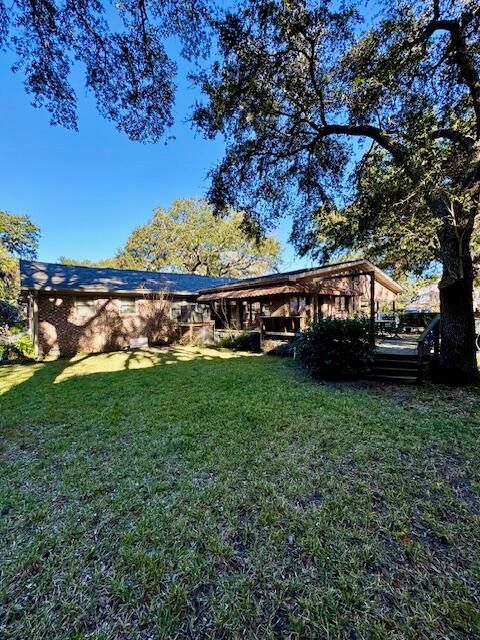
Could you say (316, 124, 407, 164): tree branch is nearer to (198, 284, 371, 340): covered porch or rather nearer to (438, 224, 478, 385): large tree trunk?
(438, 224, 478, 385): large tree trunk

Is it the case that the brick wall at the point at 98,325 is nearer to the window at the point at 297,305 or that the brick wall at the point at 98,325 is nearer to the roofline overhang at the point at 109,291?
the roofline overhang at the point at 109,291

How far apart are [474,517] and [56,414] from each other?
5.95 m

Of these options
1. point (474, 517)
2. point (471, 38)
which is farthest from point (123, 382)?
point (471, 38)

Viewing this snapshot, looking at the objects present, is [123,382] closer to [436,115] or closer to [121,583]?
[121,583]

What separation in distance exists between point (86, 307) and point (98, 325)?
93cm

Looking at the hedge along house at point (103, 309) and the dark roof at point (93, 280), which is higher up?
the dark roof at point (93, 280)

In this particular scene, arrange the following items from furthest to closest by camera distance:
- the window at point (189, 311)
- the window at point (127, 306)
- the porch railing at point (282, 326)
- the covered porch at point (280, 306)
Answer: the window at point (189, 311) < the window at point (127, 306) < the covered porch at point (280, 306) < the porch railing at point (282, 326)

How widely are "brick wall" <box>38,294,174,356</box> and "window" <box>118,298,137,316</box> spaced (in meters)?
0.11

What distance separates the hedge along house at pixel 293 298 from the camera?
42.1 ft

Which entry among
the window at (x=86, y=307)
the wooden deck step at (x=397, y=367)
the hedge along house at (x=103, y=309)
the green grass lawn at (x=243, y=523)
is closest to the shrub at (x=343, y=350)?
the wooden deck step at (x=397, y=367)

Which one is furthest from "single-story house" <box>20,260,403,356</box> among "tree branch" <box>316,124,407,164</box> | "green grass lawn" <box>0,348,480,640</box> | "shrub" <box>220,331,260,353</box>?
"green grass lawn" <box>0,348,480,640</box>

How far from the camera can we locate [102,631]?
1.69 meters

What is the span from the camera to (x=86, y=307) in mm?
13320

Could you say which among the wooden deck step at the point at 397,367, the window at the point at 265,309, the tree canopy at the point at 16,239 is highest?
the tree canopy at the point at 16,239
